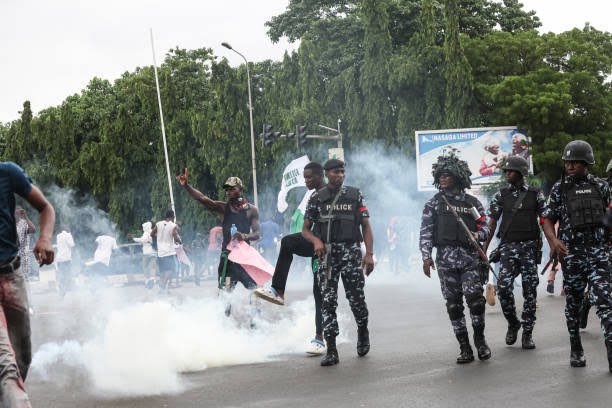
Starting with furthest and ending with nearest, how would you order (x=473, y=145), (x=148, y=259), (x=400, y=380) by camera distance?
(x=473, y=145) → (x=148, y=259) → (x=400, y=380)

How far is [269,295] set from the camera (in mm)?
9047

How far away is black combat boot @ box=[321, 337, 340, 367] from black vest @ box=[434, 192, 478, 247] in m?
1.26

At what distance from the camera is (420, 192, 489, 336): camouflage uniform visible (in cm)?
819

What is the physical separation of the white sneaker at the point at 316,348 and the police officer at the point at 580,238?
2.40 m

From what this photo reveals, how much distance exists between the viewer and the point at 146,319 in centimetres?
831

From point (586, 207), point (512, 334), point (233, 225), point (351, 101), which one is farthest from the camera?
point (351, 101)

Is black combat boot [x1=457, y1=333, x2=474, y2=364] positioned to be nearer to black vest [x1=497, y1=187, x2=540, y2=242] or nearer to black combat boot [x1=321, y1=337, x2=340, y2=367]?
black combat boot [x1=321, y1=337, x2=340, y2=367]

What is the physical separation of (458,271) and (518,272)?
1.10 meters

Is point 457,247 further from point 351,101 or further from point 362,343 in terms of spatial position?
point 351,101

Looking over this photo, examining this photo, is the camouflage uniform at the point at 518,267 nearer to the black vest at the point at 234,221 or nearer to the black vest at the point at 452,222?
the black vest at the point at 452,222

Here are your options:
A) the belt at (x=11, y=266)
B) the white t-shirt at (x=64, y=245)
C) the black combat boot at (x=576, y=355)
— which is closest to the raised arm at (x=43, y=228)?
the belt at (x=11, y=266)

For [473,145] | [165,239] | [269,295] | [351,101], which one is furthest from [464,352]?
[351,101]

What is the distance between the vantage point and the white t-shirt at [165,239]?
66.4 ft

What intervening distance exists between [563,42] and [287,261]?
3560cm
